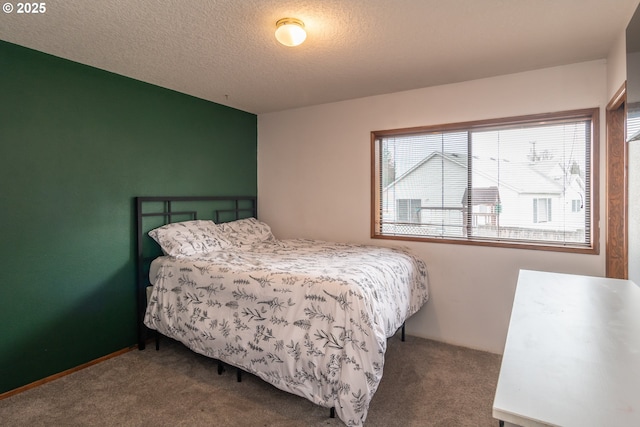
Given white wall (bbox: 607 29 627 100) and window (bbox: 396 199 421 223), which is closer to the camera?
white wall (bbox: 607 29 627 100)

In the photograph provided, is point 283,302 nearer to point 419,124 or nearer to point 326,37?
point 326,37

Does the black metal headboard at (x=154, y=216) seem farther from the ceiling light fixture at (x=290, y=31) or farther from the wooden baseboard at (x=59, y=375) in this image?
the ceiling light fixture at (x=290, y=31)

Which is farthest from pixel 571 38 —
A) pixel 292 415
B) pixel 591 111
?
pixel 292 415

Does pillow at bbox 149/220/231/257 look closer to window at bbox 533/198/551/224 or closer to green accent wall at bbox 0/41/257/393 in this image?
green accent wall at bbox 0/41/257/393

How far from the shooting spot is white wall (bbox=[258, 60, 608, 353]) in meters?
2.65

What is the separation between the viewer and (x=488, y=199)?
9.77 ft

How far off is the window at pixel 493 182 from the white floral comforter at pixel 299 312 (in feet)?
1.96

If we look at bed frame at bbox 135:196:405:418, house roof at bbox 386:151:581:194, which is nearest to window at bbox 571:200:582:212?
house roof at bbox 386:151:581:194

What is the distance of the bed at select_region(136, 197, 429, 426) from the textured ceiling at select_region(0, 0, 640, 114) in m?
1.33

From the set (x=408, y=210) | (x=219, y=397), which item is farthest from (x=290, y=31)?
(x=219, y=397)

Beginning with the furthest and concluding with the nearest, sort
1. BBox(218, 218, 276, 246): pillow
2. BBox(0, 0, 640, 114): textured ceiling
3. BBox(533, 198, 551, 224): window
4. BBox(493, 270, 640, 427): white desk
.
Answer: BBox(218, 218, 276, 246): pillow, BBox(533, 198, 551, 224): window, BBox(0, 0, 640, 114): textured ceiling, BBox(493, 270, 640, 427): white desk

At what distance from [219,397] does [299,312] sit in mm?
836

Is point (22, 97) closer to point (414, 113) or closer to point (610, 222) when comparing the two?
point (414, 113)

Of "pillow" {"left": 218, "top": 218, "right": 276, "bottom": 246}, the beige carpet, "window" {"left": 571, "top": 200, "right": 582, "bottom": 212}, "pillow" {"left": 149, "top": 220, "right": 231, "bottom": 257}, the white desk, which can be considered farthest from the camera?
"pillow" {"left": 218, "top": 218, "right": 276, "bottom": 246}
